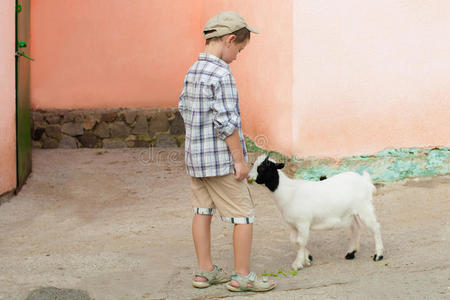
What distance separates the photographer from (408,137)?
6.79 metres

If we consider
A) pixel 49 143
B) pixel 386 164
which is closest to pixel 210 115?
pixel 386 164

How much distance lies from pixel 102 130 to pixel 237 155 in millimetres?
5978

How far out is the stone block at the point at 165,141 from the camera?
9.51 metres

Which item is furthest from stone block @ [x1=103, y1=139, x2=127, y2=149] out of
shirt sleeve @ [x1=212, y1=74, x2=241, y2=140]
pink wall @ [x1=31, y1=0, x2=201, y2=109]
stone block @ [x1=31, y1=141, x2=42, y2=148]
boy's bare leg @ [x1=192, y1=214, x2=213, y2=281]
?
shirt sleeve @ [x1=212, y1=74, x2=241, y2=140]

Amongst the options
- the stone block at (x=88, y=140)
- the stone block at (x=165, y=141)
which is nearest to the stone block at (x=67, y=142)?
the stone block at (x=88, y=140)

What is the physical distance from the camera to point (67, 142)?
9508 mm

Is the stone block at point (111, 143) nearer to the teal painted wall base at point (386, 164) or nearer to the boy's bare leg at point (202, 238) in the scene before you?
the teal painted wall base at point (386, 164)

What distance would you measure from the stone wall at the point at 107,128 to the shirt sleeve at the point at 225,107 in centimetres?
576

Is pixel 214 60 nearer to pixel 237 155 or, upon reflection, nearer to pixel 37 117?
pixel 237 155

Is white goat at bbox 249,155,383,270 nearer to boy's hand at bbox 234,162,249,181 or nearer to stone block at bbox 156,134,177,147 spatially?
boy's hand at bbox 234,162,249,181

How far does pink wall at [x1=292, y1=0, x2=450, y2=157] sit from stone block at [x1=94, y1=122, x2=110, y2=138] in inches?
146

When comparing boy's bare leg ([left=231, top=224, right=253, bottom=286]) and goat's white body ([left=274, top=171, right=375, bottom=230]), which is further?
goat's white body ([left=274, top=171, right=375, bottom=230])

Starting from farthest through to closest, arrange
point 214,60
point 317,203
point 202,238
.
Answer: point 317,203 → point 202,238 → point 214,60

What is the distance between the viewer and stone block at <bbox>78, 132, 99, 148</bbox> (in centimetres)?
951
